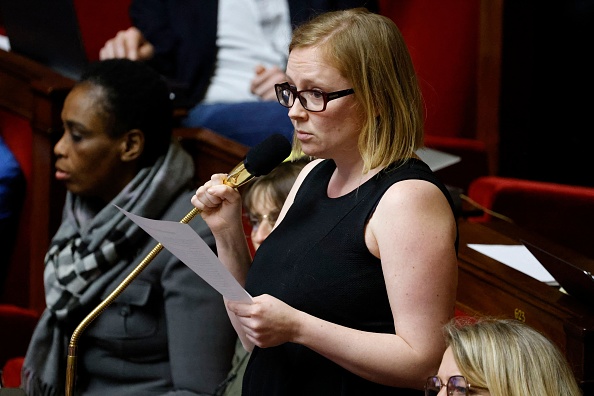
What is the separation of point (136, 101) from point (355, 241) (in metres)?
0.92

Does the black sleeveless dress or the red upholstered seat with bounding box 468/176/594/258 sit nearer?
the black sleeveless dress

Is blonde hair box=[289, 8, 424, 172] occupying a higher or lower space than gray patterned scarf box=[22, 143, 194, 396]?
higher

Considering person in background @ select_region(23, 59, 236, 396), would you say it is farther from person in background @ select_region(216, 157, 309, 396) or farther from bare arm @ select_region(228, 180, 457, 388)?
bare arm @ select_region(228, 180, 457, 388)

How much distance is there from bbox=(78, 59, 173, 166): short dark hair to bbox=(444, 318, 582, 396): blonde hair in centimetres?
103

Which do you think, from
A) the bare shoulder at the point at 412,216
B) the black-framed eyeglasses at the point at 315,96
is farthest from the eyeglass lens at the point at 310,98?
the bare shoulder at the point at 412,216

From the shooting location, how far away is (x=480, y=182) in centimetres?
231

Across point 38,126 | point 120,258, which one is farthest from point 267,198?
point 38,126

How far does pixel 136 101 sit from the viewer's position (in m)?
1.88

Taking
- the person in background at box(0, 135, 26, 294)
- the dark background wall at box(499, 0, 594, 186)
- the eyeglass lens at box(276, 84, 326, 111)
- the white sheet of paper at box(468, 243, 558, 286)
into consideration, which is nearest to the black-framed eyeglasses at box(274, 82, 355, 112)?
the eyeglass lens at box(276, 84, 326, 111)

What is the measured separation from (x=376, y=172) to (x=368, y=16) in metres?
0.17

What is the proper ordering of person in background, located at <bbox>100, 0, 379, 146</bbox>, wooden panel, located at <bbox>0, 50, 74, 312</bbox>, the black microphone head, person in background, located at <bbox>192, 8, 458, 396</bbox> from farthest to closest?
person in background, located at <bbox>100, 0, 379, 146</bbox>
wooden panel, located at <bbox>0, 50, 74, 312</bbox>
the black microphone head
person in background, located at <bbox>192, 8, 458, 396</bbox>

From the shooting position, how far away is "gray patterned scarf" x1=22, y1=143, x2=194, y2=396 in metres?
1.83

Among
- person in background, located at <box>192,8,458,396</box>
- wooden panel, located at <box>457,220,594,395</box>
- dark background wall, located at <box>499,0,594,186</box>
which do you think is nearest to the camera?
person in background, located at <box>192,8,458,396</box>

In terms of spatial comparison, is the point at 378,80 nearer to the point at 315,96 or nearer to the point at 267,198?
the point at 315,96
